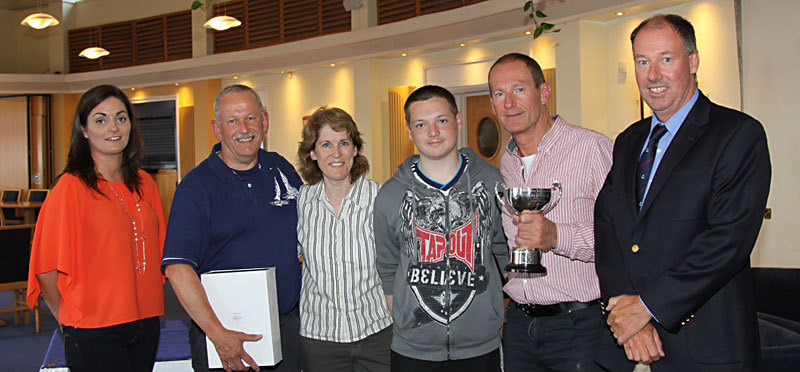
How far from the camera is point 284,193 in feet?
8.81

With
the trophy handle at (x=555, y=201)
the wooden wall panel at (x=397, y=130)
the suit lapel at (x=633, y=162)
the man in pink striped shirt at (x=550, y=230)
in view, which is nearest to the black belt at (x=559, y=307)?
the man in pink striped shirt at (x=550, y=230)

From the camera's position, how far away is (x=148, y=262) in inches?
106

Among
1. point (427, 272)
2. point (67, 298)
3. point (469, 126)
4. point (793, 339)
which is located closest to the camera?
point (427, 272)

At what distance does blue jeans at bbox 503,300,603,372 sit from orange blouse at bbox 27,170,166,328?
157 cm

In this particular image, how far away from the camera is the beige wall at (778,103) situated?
5.84 m

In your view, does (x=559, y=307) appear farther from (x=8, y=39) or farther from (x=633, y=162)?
(x=8, y=39)

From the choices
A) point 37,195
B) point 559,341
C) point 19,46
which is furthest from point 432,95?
point 19,46

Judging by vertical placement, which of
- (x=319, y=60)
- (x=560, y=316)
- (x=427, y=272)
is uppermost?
(x=319, y=60)

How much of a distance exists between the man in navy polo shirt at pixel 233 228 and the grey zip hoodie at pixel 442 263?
48 cm

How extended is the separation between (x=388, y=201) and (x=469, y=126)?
7854mm

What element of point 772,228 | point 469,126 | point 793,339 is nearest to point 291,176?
point 793,339

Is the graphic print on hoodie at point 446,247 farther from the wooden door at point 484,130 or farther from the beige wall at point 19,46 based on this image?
the beige wall at point 19,46

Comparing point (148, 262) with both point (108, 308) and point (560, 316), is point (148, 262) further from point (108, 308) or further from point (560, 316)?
point (560, 316)

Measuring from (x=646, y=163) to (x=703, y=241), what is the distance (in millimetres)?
352
